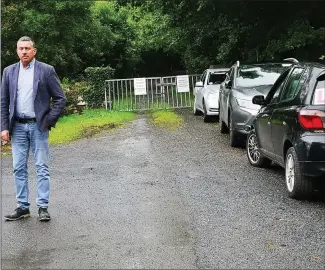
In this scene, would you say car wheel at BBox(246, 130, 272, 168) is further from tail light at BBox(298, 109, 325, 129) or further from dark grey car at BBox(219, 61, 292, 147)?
tail light at BBox(298, 109, 325, 129)

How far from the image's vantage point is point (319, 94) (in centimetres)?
671

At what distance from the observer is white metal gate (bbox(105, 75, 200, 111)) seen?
21844 mm

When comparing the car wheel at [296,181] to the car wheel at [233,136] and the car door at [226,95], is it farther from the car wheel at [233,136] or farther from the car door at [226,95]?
the car door at [226,95]

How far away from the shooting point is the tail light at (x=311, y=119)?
6508 mm

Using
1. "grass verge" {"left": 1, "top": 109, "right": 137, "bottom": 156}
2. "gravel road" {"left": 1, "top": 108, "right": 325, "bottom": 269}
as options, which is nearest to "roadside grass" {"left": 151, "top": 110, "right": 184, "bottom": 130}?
"grass verge" {"left": 1, "top": 109, "right": 137, "bottom": 156}

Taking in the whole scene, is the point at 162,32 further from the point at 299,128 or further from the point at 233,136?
the point at 299,128

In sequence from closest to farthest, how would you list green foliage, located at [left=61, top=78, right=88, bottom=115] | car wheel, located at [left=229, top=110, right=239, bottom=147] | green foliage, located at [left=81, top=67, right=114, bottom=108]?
car wheel, located at [left=229, top=110, right=239, bottom=147] → green foliage, located at [left=61, top=78, right=88, bottom=115] → green foliage, located at [left=81, top=67, right=114, bottom=108]

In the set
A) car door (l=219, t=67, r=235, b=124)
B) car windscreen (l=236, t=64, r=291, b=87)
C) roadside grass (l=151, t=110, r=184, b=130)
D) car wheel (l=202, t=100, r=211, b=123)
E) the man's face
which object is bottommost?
roadside grass (l=151, t=110, r=184, b=130)

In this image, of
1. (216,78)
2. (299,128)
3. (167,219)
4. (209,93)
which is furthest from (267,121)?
(216,78)

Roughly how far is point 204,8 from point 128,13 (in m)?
22.4

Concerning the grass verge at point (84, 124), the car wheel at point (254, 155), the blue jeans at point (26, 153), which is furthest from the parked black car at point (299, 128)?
the grass verge at point (84, 124)

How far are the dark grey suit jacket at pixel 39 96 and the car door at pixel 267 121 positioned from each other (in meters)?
3.26

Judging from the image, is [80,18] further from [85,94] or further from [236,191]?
[236,191]

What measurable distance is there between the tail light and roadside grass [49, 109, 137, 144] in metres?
8.24
